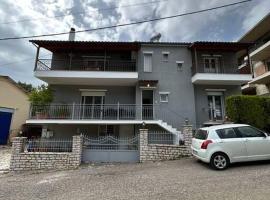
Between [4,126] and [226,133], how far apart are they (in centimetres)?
2050

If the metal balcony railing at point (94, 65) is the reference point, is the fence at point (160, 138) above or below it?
below

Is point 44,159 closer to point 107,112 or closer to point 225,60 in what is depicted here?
point 107,112

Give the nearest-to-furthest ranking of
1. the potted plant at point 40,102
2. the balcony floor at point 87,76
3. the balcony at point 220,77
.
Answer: the potted plant at point 40,102
the balcony floor at point 87,76
the balcony at point 220,77

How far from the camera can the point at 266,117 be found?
1084cm

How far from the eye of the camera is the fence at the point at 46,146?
995 centimetres

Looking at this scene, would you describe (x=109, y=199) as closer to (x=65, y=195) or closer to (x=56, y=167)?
(x=65, y=195)

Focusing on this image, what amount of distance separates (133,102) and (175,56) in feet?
18.0

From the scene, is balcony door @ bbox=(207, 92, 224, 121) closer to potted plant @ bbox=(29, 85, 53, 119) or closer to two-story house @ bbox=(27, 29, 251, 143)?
two-story house @ bbox=(27, 29, 251, 143)

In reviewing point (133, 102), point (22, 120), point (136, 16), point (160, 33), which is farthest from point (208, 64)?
point (22, 120)

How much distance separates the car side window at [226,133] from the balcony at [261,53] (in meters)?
15.3

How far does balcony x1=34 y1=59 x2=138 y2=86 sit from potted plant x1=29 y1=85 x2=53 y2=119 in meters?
1.17

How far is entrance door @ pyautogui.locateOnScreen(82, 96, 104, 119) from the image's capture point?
1376cm

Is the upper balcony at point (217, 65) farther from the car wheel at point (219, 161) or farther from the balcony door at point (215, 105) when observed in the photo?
the car wheel at point (219, 161)

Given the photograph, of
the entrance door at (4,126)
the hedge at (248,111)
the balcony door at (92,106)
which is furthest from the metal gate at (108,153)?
the entrance door at (4,126)
